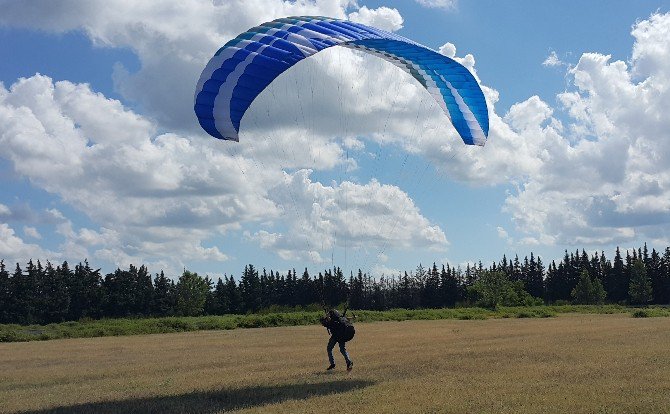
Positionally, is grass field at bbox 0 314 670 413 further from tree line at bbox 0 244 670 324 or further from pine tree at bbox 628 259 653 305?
pine tree at bbox 628 259 653 305

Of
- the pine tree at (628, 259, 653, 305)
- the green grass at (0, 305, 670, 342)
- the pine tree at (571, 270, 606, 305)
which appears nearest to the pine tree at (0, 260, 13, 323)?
the green grass at (0, 305, 670, 342)

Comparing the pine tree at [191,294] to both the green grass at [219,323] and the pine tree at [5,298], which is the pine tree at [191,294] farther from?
the green grass at [219,323]

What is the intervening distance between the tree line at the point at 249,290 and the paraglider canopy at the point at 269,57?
73.4 m

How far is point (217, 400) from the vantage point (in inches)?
546

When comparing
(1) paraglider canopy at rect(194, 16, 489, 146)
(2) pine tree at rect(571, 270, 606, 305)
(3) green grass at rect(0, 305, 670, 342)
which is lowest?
(3) green grass at rect(0, 305, 670, 342)

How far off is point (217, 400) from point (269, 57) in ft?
25.3

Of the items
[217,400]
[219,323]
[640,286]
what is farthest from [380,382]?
[640,286]

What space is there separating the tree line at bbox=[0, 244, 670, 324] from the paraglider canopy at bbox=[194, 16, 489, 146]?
7339 cm

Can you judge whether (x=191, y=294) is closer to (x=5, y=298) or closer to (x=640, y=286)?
(x=5, y=298)

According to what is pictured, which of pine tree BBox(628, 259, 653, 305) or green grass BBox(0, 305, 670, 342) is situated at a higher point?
pine tree BBox(628, 259, 653, 305)

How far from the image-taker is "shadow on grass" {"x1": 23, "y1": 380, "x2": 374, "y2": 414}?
42.5 feet

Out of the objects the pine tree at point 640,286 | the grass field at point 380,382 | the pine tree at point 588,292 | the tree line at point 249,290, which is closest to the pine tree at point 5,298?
the tree line at point 249,290

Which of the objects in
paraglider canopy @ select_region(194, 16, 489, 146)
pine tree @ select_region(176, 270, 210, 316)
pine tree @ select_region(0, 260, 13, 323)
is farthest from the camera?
pine tree @ select_region(176, 270, 210, 316)

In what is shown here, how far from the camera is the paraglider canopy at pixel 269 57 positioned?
1498 centimetres
